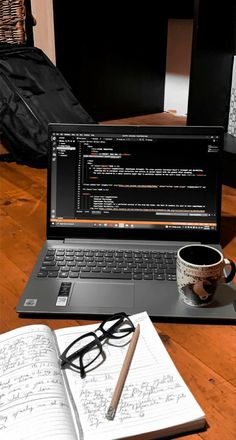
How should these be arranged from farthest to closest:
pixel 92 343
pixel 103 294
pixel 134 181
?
pixel 134 181 < pixel 103 294 < pixel 92 343

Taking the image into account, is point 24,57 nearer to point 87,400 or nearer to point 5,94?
point 5,94

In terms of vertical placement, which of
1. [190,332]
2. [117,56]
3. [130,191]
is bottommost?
[190,332]

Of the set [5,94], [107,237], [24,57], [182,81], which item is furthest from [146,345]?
[182,81]

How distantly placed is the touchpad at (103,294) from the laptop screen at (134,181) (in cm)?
15

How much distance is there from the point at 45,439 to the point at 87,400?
84 millimetres

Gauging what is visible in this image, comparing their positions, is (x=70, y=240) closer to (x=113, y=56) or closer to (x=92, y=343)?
(x=92, y=343)

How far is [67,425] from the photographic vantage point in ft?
1.75

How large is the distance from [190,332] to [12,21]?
5.13ft

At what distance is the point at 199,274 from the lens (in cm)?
73

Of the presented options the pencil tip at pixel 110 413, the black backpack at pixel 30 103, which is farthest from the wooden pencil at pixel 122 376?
the black backpack at pixel 30 103

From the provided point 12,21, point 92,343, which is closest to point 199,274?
point 92,343

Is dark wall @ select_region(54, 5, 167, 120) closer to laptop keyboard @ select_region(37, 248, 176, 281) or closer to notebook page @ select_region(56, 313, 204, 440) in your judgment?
laptop keyboard @ select_region(37, 248, 176, 281)

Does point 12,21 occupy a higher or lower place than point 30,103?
higher

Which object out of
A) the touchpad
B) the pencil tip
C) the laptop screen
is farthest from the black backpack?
the pencil tip
